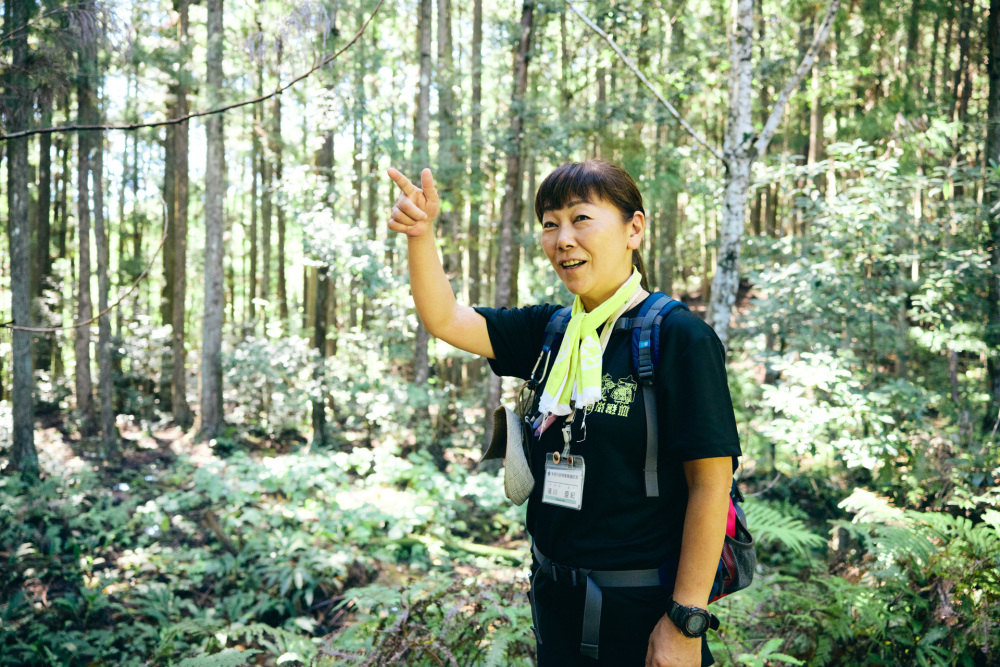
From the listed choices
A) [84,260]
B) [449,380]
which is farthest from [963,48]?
[84,260]

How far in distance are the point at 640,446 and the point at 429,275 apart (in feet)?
2.71

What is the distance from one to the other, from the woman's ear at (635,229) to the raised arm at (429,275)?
563 mm

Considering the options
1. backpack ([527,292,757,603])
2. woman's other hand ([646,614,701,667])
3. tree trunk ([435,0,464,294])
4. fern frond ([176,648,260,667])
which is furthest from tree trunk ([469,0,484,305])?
woman's other hand ([646,614,701,667])

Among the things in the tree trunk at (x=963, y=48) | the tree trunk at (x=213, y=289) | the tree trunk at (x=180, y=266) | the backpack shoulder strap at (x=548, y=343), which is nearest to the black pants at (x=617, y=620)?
the backpack shoulder strap at (x=548, y=343)

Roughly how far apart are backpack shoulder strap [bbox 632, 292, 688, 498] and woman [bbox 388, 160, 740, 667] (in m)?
0.02

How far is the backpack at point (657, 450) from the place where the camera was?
1.58 metres

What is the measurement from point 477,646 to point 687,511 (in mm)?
2144

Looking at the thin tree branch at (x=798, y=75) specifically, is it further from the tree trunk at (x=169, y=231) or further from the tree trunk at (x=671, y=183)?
the tree trunk at (x=169, y=231)

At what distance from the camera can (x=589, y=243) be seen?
174cm

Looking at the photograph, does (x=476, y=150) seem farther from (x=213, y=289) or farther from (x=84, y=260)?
(x=84, y=260)

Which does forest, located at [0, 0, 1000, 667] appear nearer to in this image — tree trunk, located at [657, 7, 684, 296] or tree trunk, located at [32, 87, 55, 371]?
tree trunk, located at [657, 7, 684, 296]

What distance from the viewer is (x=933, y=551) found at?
12.0 feet

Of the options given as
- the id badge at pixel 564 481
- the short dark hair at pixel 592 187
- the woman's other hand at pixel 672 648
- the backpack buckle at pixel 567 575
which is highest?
the short dark hair at pixel 592 187

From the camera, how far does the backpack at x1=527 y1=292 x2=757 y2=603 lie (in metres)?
1.58
